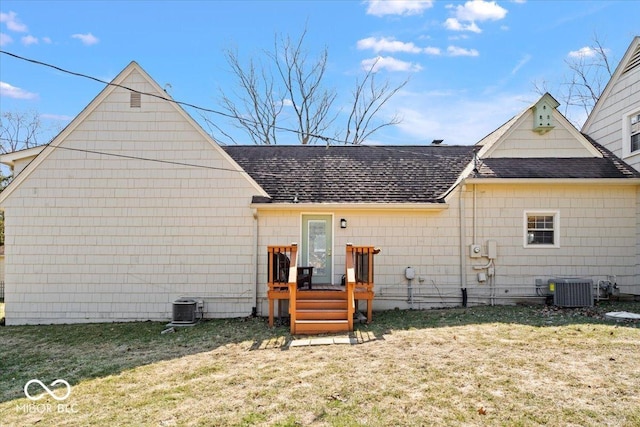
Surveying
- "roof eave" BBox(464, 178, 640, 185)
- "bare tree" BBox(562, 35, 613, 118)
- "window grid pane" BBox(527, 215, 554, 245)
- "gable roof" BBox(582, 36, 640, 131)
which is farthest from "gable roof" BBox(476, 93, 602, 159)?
"bare tree" BBox(562, 35, 613, 118)

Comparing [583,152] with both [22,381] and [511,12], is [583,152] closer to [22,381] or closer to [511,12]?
[511,12]

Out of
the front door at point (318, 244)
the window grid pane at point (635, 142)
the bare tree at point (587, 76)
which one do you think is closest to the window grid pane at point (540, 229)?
the window grid pane at point (635, 142)

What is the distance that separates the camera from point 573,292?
9.27 m

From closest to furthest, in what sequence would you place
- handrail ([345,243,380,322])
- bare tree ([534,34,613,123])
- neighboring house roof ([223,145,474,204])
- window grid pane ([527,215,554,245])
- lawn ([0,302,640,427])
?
lawn ([0,302,640,427]) < handrail ([345,243,380,322]) < window grid pane ([527,215,554,245]) < neighboring house roof ([223,145,474,204]) < bare tree ([534,34,613,123])

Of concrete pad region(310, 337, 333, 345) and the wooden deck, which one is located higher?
the wooden deck

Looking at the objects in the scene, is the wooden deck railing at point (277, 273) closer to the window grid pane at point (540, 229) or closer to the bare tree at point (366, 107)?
the window grid pane at point (540, 229)

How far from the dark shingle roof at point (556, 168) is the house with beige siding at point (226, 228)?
0.06 metres

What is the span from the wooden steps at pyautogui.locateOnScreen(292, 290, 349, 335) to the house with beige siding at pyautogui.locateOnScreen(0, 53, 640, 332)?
Answer: 1148 millimetres

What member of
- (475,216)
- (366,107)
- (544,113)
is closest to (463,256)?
(475,216)

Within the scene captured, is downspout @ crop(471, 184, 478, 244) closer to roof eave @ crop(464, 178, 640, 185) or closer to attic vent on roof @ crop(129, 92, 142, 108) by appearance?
roof eave @ crop(464, 178, 640, 185)

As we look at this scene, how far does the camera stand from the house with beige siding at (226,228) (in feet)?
31.6

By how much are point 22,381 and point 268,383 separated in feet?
12.0

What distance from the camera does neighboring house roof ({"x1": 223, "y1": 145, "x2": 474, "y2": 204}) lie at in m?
10.2

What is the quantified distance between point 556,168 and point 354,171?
5085mm
